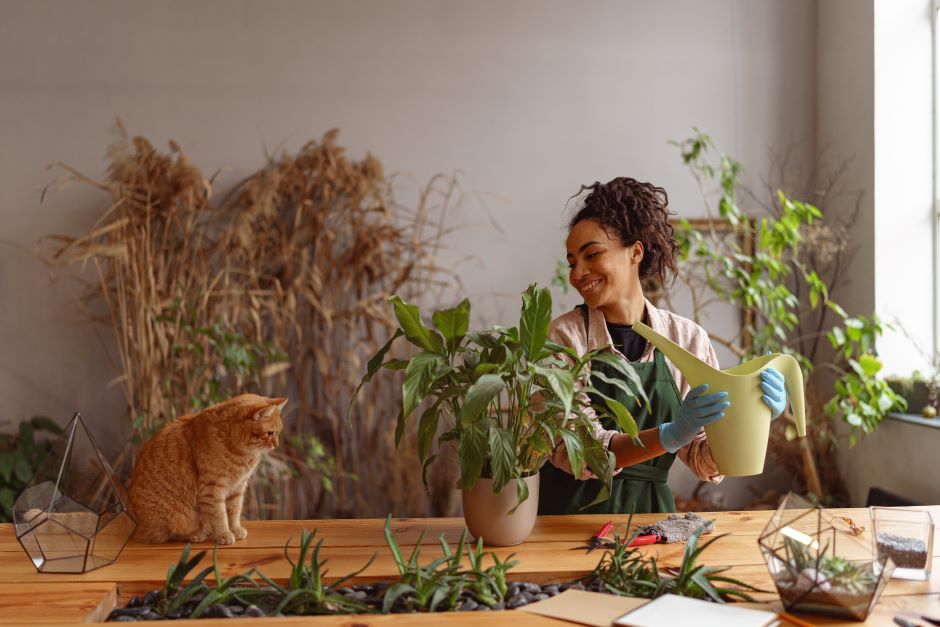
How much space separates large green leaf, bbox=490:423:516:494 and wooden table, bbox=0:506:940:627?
0.15 meters

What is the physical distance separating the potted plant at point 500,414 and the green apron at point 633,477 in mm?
522

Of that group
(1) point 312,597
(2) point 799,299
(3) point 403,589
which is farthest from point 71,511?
(2) point 799,299

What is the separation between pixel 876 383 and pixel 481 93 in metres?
2.15

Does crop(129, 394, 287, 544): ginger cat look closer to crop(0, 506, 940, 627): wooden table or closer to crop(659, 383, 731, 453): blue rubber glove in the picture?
crop(0, 506, 940, 627): wooden table

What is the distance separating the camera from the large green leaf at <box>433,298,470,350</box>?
Answer: 147cm

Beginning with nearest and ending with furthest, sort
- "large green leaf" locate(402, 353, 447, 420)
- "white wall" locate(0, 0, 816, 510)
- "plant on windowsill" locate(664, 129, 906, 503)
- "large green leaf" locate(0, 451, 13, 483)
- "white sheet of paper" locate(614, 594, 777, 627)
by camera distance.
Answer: "white sheet of paper" locate(614, 594, 777, 627) → "large green leaf" locate(402, 353, 447, 420) → "plant on windowsill" locate(664, 129, 906, 503) → "large green leaf" locate(0, 451, 13, 483) → "white wall" locate(0, 0, 816, 510)

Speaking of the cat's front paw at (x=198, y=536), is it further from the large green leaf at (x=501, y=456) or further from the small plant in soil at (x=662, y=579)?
the small plant in soil at (x=662, y=579)

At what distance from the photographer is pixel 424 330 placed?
1483 mm

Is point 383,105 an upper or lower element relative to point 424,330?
upper

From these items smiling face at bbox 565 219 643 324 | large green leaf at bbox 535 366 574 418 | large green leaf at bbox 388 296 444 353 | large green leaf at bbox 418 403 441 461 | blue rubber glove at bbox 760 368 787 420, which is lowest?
large green leaf at bbox 418 403 441 461

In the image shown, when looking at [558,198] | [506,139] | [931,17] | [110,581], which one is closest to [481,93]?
[506,139]

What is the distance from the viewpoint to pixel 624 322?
2.12 m

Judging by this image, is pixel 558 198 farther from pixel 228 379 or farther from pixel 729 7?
pixel 228 379

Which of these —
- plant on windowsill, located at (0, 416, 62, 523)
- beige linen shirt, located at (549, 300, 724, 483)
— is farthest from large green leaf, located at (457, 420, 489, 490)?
plant on windowsill, located at (0, 416, 62, 523)
